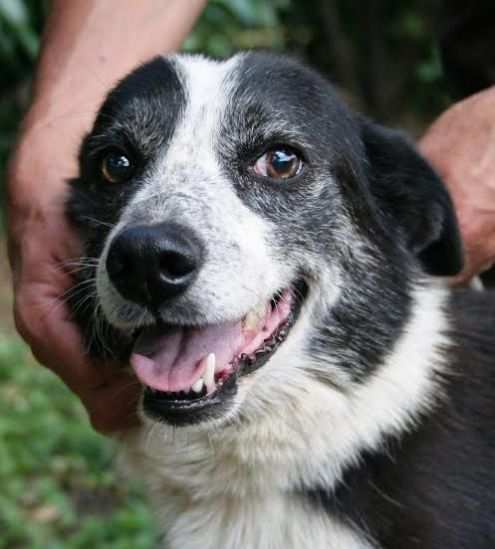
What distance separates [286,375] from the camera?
3131 mm

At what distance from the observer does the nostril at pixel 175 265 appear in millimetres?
2717

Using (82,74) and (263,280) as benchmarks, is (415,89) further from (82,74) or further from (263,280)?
(263,280)

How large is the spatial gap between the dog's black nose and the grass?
201 centimetres

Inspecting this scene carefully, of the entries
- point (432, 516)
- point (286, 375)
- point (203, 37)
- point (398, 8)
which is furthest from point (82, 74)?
point (398, 8)

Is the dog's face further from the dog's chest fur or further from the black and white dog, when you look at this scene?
the dog's chest fur

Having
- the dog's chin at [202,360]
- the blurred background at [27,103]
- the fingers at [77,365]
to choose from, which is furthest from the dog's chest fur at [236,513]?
the blurred background at [27,103]

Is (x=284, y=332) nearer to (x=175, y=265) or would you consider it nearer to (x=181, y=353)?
(x=181, y=353)

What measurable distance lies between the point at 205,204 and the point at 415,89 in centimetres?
867

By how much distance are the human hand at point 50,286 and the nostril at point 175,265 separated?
1.97 feet

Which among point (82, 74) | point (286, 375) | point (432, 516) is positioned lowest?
point (432, 516)

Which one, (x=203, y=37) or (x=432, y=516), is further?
(x=203, y=37)

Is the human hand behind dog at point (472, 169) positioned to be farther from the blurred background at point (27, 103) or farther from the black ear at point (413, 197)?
the blurred background at point (27, 103)

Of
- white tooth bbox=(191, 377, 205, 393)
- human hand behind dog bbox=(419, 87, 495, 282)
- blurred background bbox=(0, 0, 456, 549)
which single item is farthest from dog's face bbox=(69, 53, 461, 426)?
blurred background bbox=(0, 0, 456, 549)

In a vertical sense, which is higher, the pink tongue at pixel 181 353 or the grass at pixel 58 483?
the pink tongue at pixel 181 353
